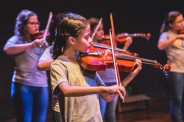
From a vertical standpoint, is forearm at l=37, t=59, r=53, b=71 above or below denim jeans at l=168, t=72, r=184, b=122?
above

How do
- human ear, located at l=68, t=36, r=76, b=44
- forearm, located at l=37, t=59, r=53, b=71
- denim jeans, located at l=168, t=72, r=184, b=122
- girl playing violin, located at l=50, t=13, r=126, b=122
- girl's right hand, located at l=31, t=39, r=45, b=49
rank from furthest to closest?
denim jeans, located at l=168, t=72, r=184, b=122 < girl's right hand, located at l=31, t=39, r=45, b=49 < forearm, located at l=37, t=59, r=53, b=71 < human ear, located at l=68, t=36, r=76, b=44 < girl playing violin, located at l=50, t=13, r=126, b=122

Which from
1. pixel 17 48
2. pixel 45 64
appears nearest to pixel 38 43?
pixel 17 48

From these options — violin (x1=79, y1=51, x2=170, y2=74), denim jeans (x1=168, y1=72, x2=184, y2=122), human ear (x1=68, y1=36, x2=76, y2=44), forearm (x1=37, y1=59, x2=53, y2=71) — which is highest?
human ear (x1=68, y1=36, x2=76, y2=44)

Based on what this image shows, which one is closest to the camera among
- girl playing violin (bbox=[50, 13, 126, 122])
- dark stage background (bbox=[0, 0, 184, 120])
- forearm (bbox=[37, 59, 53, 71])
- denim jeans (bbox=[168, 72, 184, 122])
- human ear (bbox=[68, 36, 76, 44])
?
girl playing violin (bbox=[50, 13, 126, 122])

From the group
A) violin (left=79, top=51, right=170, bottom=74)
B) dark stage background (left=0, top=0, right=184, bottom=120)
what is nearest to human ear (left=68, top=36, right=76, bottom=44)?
violin (left=79, top=51, right=170, bottom=74)

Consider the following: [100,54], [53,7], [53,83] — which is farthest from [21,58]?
[53,7]

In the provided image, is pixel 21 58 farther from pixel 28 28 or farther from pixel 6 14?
pixel 6 14

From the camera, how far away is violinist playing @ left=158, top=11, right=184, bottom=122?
3350mm

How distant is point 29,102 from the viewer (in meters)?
2.88

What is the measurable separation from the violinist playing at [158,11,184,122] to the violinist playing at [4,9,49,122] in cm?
138

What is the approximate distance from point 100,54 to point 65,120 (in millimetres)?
769

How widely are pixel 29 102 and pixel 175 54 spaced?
166cm

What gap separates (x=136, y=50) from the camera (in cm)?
529

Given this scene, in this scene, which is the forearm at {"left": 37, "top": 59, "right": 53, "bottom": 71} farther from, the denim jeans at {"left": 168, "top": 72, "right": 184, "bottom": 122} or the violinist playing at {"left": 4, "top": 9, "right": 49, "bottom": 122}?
the denim jeans at {"left": 168, "top": 72, "right": 184, "bottom": 122}
